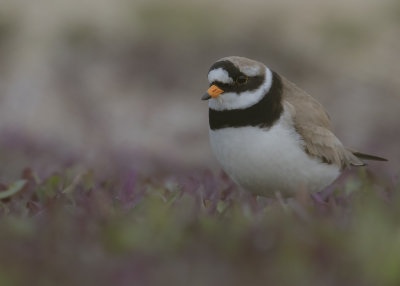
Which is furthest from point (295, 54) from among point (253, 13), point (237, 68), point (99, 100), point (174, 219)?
point (174, 219)

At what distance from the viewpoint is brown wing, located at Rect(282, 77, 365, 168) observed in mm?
4859

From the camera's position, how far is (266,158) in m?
4.58

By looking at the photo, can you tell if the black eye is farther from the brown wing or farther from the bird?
the brown wing

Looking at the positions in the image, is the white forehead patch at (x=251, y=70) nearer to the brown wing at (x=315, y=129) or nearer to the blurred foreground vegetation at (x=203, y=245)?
the brown wing at (x=315, y=129)

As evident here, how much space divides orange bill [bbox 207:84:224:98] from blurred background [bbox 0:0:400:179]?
13.8 feet

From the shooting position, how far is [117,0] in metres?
13.1

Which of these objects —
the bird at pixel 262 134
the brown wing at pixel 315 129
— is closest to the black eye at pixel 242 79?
the bird at pixel 262 134

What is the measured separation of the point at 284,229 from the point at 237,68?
220cm

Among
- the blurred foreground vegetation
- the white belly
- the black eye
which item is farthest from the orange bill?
the blurred foreground vegetation

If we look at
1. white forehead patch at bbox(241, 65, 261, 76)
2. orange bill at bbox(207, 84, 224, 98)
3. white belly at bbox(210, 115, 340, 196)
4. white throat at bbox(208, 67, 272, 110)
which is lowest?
white belly at bbox(210, 115, 340, 196)

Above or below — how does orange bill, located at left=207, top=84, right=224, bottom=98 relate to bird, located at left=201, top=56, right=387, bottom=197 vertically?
above

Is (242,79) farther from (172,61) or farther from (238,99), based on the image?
(172,61)

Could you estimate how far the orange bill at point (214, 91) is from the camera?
15.5 feet

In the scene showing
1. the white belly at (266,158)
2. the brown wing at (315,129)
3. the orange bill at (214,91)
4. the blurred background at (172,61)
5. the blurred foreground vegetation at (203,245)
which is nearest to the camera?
the blurred foreground vegetation at (203,245)
